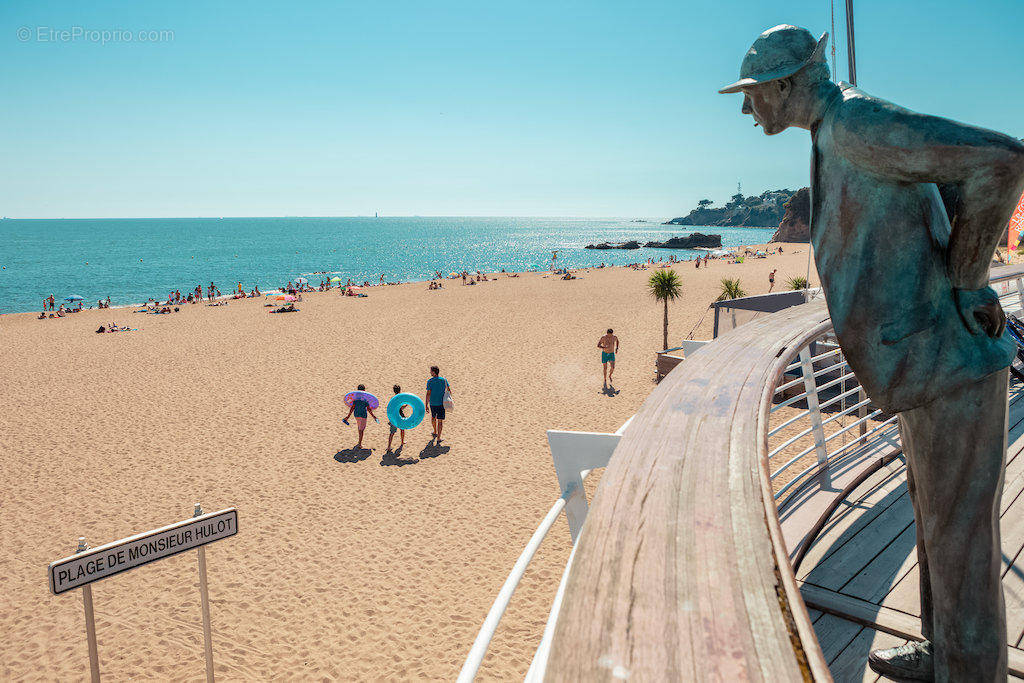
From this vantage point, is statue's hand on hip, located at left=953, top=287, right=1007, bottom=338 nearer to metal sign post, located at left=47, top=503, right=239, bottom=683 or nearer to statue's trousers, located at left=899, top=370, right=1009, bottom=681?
statue's trousers, located at left=899, top=370, right=1009, bottom=681

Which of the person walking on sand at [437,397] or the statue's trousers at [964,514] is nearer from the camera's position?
the statue's trousers at [964,514]

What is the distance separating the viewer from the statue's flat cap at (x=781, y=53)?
162cm

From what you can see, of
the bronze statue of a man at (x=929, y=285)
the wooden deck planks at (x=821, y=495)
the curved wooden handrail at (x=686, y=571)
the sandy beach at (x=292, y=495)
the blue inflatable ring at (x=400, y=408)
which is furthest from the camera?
the blue inflatable ring at (x=400, y=408)

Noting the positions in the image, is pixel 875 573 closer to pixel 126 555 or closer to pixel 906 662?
pixel 906 662

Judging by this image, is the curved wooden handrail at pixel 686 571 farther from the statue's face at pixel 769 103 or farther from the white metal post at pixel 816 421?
the white metal post at pixel 816 421

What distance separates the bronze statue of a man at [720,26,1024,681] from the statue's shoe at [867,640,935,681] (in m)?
0.33

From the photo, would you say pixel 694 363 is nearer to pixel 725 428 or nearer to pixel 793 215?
pixel 725 428

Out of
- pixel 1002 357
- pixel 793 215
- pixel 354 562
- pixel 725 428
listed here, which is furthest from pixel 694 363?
pixel 793 215

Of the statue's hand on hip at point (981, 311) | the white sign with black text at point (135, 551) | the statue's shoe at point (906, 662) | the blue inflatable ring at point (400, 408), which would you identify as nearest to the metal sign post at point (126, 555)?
the white sign with black text at point (135, 551)

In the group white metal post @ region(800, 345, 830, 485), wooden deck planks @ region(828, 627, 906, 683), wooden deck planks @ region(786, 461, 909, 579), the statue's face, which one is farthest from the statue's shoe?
the statue's face

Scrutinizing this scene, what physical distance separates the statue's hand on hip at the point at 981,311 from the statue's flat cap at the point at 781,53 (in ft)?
2.43

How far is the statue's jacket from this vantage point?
149 centimetres

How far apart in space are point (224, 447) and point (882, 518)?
1303 centimetres

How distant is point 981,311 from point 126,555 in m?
4.35
